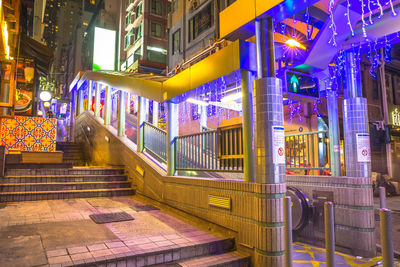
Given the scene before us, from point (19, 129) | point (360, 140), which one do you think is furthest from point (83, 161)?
point (360, 140)

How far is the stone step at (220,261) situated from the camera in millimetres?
3848

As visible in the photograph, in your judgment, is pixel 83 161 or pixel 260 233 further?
pixel 83 161

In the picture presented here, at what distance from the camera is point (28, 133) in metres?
11.1

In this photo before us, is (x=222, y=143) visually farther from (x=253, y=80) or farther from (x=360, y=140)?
(x=360, y=140)

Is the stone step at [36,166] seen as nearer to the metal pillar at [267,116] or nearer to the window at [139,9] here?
the metal pillar at [267,116]

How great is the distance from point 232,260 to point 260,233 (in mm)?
566

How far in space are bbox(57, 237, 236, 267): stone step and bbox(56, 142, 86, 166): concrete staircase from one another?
9372mm

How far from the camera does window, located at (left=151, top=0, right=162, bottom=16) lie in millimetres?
34562

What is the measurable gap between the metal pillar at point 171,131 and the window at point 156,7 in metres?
32.1

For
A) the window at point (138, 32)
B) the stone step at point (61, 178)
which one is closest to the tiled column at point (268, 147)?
the stone step at point (61, 178)

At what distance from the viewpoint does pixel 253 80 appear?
4414mm

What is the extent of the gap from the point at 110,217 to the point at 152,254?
2.13 meters

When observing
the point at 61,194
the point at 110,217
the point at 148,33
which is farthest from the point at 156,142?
the point at 148,33

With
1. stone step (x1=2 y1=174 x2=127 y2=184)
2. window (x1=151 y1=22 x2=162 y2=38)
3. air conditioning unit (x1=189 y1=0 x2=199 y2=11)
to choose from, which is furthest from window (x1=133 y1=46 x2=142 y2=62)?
stone step (x1=2 y1=174 x2=127 y2=184)
